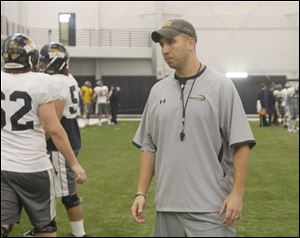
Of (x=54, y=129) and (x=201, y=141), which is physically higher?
(x=201, y=141)

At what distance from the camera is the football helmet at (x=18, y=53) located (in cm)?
502

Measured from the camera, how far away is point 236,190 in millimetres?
3711

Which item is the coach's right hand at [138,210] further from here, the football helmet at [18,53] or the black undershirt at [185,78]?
the football helmet at [18,53]

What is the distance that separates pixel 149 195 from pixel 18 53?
5.60 m

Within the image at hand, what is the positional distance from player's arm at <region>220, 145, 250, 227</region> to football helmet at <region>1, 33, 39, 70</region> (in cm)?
200

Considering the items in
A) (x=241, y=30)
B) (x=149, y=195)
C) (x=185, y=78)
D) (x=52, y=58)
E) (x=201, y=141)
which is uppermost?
(x=185, y=78)

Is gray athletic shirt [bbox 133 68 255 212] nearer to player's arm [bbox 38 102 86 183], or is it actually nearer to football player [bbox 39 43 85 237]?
player's arm [bbox 38 102 86 183]

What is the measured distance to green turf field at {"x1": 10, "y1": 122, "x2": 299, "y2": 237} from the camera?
777cm

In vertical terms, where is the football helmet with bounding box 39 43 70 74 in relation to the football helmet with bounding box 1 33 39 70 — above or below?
below

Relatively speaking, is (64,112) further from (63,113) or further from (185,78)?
(185,78)

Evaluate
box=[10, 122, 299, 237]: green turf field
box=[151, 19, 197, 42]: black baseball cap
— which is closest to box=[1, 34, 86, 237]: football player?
box=[151, 19, 197, 42]: black baseball cap

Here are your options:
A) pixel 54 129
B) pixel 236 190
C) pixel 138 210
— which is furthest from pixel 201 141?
pixel 54 129

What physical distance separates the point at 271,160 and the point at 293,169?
180cm

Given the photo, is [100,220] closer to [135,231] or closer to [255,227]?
[135,231]
